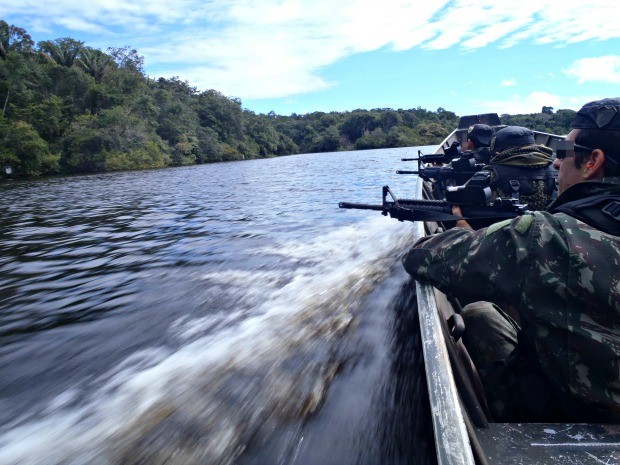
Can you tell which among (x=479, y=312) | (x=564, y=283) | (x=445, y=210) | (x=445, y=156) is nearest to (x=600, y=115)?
(x=564, y=283)

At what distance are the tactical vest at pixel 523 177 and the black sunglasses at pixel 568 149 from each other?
71.4 inches

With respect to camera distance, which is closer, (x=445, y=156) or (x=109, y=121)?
(x=445, y=156)

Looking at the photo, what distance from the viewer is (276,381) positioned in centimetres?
300

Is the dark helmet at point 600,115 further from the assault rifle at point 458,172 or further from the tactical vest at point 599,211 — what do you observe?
the assault rifle at point 458,172

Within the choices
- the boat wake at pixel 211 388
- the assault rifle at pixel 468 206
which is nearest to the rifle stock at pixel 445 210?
the assault rifle at pixel 468 206

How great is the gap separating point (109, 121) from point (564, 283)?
47505mm

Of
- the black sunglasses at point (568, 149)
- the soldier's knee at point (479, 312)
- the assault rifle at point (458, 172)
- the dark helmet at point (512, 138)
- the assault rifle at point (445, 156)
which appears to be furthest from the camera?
the assault rifle at point (445, 156)

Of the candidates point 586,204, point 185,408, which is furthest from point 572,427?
point 185,408

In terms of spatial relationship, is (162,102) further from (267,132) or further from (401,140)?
(401,140)

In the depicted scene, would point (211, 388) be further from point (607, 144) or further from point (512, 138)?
point (512, 138)

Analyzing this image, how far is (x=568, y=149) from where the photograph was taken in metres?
1.80

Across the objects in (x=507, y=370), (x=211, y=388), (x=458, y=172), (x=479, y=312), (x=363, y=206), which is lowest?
(x=211, y=388)

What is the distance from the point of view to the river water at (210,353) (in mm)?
2365

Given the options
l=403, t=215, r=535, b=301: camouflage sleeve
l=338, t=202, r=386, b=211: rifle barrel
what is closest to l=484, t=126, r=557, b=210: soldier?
l=338, t=202, r=386, b=211: rifle barrel
